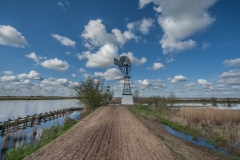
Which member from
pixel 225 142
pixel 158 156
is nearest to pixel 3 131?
pixel 158 156

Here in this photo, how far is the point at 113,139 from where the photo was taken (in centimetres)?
850

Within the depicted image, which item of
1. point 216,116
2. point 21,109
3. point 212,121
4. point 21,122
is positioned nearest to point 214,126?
point 212,121

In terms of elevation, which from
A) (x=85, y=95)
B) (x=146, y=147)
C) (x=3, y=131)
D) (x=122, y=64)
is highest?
(x=122, y=64)

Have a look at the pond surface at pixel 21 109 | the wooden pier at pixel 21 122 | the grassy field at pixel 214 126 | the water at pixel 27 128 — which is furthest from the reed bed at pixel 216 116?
the pond surface at pixel 21 109

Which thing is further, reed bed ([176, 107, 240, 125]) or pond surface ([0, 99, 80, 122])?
pond surface ([0, 99, 80, 122])

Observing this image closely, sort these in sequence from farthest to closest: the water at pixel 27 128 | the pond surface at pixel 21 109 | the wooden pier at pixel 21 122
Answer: the pond surface at pixel 21 109 → the wooden pier at pixel 21 122 → the water at pixel 27 128

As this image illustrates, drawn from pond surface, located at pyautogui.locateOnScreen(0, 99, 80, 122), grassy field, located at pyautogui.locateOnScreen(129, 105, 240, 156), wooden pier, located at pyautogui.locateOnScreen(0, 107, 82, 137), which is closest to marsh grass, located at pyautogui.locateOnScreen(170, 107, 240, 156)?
grassy field, located at pyautogui.locateOnScreen(129, 105, 240, 156)

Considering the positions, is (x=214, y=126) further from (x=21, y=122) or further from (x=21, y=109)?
(x=21, y=109)

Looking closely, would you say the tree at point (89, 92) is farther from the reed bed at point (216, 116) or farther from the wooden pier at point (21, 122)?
the reed bed at point (216, 116)

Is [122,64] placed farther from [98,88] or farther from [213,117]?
[213,117]

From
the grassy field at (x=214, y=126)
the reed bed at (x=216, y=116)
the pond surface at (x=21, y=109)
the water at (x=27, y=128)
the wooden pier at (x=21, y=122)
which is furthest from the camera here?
the pond surface at (x=21, y=109)

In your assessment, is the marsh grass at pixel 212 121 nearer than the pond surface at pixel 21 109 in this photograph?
Yes

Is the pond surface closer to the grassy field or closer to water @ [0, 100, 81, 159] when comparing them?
water @ [0, 100, 81, 159]

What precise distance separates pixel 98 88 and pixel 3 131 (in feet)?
61.2
